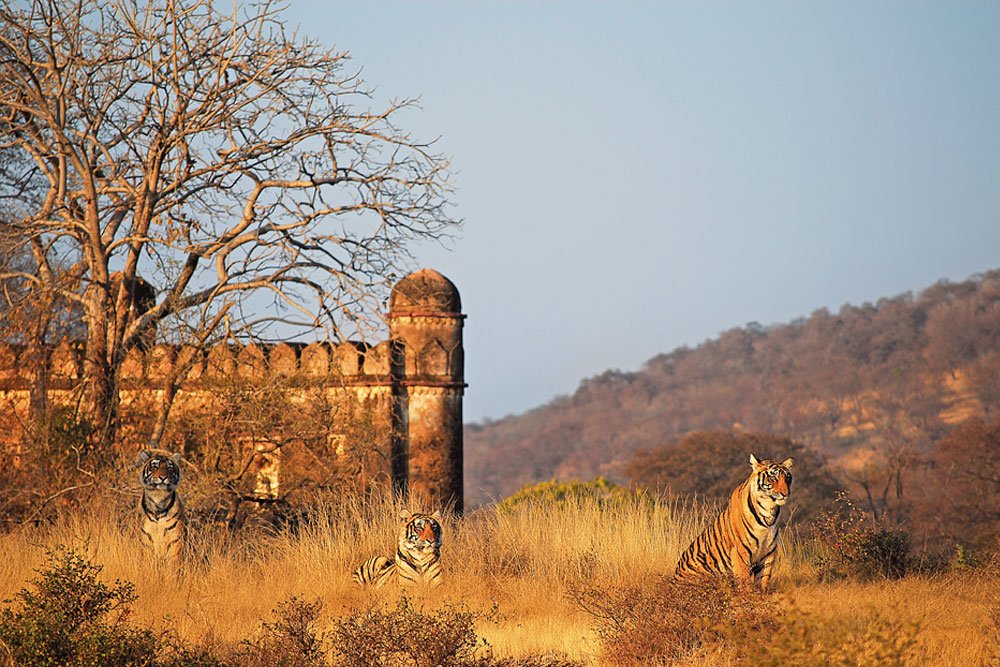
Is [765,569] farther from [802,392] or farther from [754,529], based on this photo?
[802,392]

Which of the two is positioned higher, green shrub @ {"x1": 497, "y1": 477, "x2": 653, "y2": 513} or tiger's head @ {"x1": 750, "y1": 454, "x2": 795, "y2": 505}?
tiger's head @ {"x1": 750, "y1": 454, "x2": 795, "y2": 505}

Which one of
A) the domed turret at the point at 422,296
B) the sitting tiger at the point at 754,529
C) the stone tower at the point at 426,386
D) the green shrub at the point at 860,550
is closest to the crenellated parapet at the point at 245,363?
the stone tower at the point at 426,386

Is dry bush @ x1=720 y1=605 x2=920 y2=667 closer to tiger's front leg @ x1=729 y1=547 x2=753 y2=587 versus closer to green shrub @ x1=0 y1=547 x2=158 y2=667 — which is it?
tiger's front leg @ x1=729 y1=547 x2=753 y2=587

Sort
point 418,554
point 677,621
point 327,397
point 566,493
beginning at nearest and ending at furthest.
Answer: point 677,621 < point 418,554 < point 327,397 < point 566,493

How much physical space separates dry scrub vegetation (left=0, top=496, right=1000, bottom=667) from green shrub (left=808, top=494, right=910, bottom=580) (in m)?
0.26

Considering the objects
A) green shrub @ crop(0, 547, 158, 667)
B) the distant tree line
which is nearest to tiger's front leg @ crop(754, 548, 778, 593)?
green shrub @ crop(0, 547, 158, 667)

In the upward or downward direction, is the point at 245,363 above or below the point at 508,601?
above

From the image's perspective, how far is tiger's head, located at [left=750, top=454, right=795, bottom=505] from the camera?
31.1ft

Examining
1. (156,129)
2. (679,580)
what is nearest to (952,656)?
(679,580)

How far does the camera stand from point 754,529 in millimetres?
9547

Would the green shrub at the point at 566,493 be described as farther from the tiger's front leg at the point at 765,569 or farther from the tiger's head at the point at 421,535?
the tiger's front leg at the point at 765,569

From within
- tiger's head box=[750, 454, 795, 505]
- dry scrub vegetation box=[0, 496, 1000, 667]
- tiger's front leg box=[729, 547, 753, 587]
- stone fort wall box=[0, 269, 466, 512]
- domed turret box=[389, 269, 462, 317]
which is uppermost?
domed turret box=[389, 269, 462, 317]

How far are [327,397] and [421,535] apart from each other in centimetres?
494

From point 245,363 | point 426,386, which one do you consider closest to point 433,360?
point 426,386
